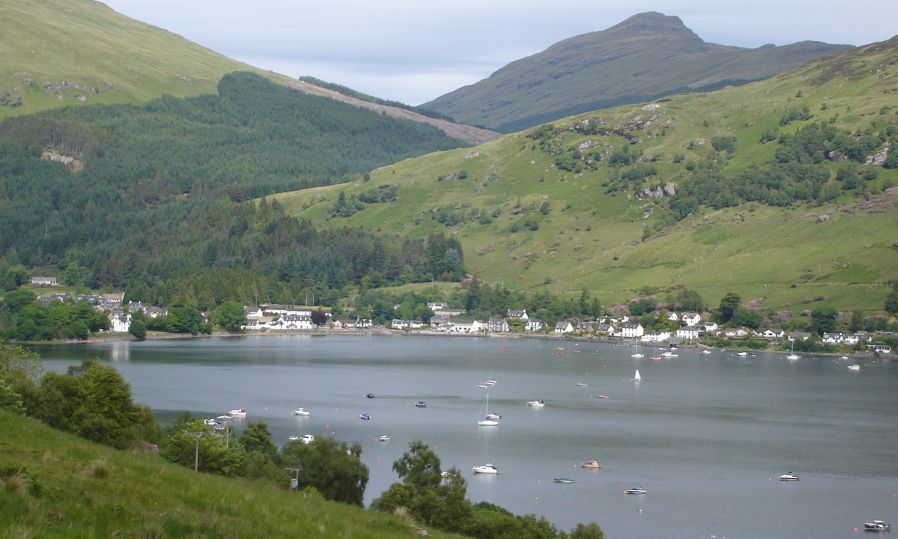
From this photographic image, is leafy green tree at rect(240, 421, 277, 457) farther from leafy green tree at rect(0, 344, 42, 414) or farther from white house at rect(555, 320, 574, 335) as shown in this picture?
white house at rect(555, 320, 574, 335)

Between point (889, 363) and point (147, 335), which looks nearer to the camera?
point (889, 363)

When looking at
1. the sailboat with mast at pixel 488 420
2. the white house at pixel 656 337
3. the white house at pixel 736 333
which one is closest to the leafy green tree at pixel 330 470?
the sailboat with mast at pixel 488 420

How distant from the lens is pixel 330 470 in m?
42.9

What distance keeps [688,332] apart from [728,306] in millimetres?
6710

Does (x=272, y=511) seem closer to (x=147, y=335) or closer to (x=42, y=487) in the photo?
(x=42, y=487)

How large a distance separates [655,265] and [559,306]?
19.3m

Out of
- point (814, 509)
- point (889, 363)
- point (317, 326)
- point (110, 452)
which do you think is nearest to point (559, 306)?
point (317, 326)

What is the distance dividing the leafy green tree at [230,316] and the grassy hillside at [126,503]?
145 m

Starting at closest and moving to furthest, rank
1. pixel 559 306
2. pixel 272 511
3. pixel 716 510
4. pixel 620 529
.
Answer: pixel 272 511, pixel 620 529, pixel 716 510, pixel 559 306

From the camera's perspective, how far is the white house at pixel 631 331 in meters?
166

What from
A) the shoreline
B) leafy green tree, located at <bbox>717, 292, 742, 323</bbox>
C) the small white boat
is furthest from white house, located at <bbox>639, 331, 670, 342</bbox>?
the small white boat

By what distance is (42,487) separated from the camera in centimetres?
1516

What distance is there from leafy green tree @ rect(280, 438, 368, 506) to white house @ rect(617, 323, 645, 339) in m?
124

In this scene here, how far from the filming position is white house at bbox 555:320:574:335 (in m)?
172
